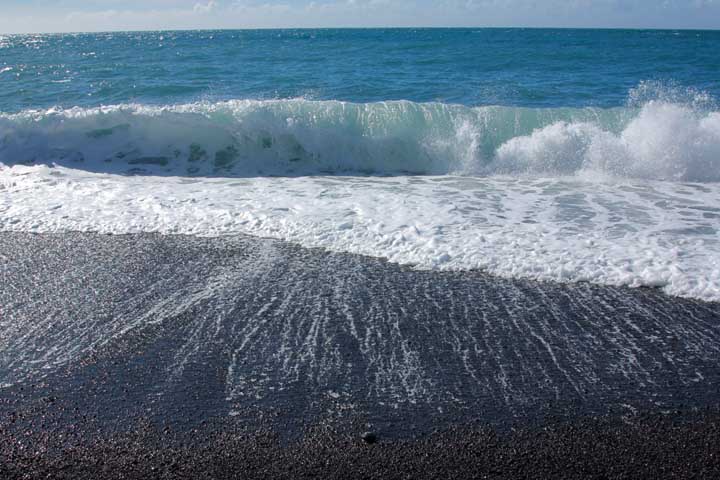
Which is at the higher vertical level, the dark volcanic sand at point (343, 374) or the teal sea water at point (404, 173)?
the teal sea water at point (404, 173)

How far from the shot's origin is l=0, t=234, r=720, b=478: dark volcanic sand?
3.01 m

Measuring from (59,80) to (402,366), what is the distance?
2086cm

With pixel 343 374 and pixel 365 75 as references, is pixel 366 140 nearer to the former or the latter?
pixel 343 374

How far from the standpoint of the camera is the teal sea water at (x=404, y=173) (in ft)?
19.4

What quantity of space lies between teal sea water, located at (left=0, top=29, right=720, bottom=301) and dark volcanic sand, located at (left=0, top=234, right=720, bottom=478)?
0.81m

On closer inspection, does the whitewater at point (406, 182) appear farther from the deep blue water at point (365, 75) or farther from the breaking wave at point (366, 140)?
the deep blue water at point (365, 75)

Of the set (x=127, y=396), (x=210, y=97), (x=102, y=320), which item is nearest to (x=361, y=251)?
(x=102, y=320)

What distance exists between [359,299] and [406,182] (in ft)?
14.5

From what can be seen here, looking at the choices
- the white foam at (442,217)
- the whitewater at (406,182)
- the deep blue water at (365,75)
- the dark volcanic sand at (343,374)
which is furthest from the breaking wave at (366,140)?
the dark volcanic sand at (343,374)

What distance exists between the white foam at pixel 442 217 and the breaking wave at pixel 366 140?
79 cm

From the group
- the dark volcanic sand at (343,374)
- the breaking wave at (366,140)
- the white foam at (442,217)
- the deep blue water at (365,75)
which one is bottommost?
the dark volcanic sand at (343,374)

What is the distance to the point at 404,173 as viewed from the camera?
32.6 ft

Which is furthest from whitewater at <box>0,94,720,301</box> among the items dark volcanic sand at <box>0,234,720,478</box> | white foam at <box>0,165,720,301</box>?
dark volcanic sand at <box>0,234,720,478</box>

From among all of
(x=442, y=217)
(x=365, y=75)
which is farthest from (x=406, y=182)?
(x=365, y=75)
